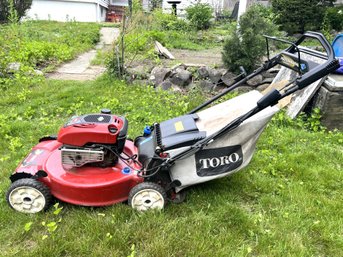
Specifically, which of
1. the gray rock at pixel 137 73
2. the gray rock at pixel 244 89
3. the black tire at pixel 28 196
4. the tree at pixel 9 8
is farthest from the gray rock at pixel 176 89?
the tree at pixel 9 8

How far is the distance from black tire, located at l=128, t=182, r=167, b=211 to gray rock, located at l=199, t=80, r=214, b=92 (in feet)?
10.2

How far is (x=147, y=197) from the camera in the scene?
2371 mm

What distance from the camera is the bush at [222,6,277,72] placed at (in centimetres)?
504

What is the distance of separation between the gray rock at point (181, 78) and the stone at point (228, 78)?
21.5 inches

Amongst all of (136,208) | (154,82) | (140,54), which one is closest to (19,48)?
(140,54)

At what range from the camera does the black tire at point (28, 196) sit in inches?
90.9

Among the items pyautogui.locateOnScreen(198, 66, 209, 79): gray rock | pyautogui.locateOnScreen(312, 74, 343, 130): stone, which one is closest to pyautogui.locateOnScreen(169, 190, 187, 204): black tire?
pyautogui.locateOnScreen(312, 74, 343, 130): stone

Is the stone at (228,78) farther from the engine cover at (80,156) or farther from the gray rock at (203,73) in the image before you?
the engine cover at (80,156)

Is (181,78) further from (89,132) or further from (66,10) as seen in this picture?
(66,10)

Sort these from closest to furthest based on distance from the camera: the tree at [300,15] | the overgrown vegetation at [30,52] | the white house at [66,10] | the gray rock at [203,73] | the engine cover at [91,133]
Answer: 1. the engine cover at [91,133]
2. the gray rock at [203,73]
3. the overgrown vegetation at [30,52]
4. the tree at [300,15]
5. the white house at [66,10]

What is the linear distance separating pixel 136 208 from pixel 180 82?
3.28 metres

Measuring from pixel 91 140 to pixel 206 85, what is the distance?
327cm

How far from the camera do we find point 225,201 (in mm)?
2609

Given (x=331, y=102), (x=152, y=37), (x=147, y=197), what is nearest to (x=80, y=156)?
(x=147, y=197)
